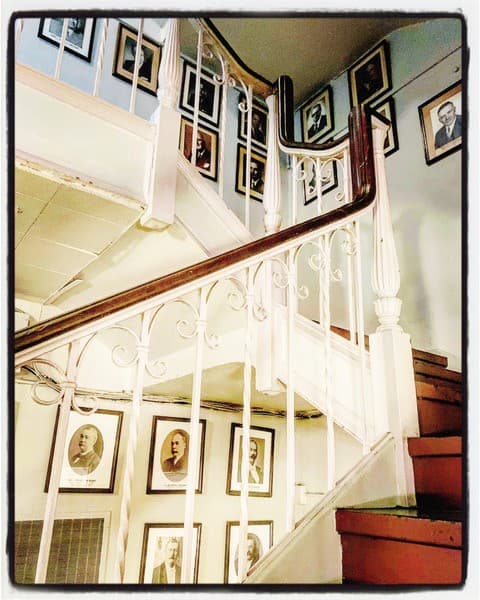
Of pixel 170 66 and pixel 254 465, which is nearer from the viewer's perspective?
pixel 170 66

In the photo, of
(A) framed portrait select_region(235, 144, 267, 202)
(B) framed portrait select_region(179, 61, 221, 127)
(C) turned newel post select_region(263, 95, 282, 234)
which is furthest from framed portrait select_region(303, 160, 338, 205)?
(C) turned newel post select_region(263, 95, 282, 234)

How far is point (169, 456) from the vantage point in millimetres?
2977

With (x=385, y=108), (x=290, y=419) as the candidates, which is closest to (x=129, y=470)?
(x=290, y=419)

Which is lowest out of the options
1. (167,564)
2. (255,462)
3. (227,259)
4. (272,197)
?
(167,564)

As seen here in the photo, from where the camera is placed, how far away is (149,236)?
5.57 feet

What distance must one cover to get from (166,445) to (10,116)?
242 centimetres

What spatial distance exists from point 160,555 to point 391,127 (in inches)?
120

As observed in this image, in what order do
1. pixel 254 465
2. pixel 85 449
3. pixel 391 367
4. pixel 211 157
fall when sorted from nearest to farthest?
pixel 391 367 < pixel 85 449 < pixel 254 465 < pixel 211 157

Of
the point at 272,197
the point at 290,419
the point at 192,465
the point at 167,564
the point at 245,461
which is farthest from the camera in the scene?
the point at 167,564

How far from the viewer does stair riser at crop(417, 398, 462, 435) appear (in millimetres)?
1362

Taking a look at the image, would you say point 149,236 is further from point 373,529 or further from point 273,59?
point 273,59

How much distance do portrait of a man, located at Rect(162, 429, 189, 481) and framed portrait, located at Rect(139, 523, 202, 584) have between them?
11.9 inches

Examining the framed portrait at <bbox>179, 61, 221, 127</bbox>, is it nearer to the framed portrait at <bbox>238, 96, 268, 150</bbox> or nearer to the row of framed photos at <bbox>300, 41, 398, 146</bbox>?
the framed portrait at <bbox>238, 96, 268, 150</bbox>

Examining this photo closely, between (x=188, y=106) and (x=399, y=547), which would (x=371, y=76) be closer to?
(x=188, y=106)
